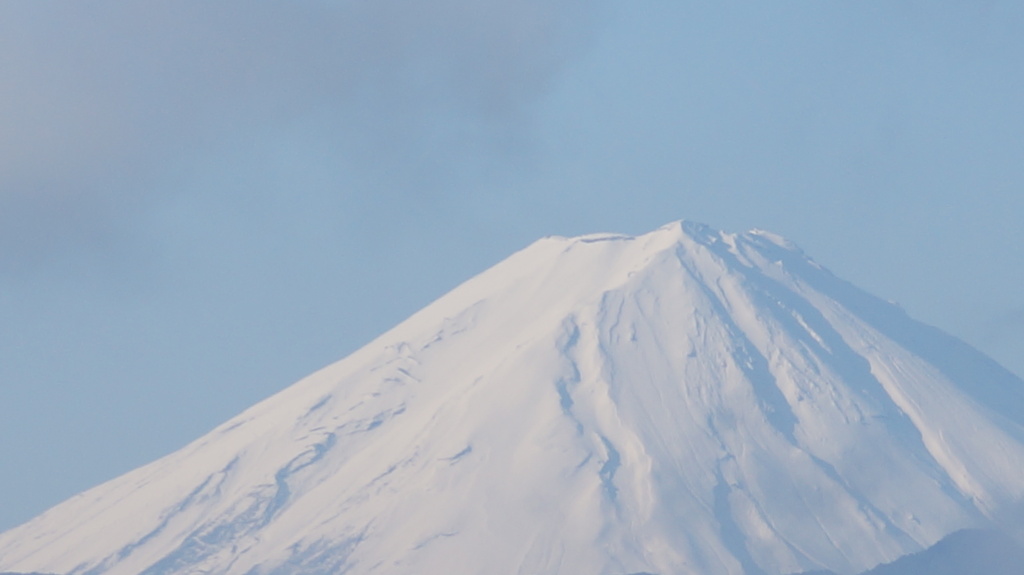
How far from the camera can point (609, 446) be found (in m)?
107

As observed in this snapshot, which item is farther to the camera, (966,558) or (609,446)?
(609,446)

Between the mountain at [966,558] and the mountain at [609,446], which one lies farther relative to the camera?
the mountain at [609,446]

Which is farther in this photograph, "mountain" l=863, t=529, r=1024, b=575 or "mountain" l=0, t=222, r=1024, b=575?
"mountain" l=0, t=222, r=1024, b=575

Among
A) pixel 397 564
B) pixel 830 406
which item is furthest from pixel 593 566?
pixel 830 406

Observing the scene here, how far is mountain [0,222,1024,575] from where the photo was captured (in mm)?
102812

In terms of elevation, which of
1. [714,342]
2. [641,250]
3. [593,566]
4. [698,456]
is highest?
[641,250]

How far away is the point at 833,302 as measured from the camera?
11862 cm

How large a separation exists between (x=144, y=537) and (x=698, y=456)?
2794 cm

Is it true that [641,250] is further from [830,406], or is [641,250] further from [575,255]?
[830,406]

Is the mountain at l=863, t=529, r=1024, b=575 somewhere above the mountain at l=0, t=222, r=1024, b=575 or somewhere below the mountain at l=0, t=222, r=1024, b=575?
below

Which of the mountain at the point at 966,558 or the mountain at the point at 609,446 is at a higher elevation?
the mountain at the point at 609,446

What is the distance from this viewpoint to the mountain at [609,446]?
102812 mm

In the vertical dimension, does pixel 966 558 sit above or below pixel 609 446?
below

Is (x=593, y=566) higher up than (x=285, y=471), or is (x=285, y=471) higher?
(x=285, y=471)
